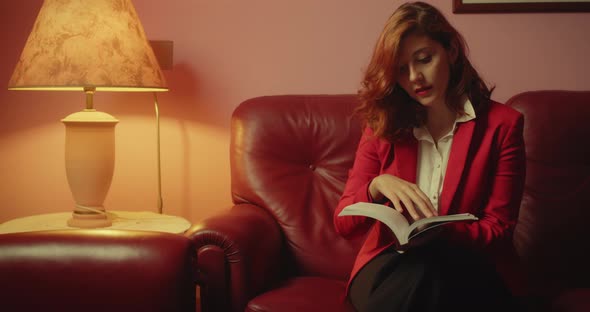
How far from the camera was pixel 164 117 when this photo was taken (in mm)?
2299

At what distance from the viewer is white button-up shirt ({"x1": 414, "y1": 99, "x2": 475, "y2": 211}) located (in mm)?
1507

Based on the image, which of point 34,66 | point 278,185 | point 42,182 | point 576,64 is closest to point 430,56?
point 278,185

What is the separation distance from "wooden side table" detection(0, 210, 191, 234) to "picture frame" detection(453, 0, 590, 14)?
1.24 m

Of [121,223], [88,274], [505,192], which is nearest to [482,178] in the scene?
[505,192]

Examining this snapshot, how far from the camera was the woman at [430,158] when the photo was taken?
1.29m

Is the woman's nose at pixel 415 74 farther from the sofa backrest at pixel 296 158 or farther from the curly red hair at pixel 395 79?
the sofa backrest at pixel 296 158

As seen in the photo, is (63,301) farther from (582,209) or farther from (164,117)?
(582,209)

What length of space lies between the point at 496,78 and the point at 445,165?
0.80 m

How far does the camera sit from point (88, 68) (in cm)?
170

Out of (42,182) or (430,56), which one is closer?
(430,56)

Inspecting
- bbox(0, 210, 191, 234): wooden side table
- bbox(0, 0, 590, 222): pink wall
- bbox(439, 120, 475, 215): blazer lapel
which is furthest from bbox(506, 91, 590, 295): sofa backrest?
bbox(0, 210, 191, 234): wooden side table

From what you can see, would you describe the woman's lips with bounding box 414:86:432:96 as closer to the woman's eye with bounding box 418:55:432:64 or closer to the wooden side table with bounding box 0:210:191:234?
the woman's eye with bounding box 418:55:432:64

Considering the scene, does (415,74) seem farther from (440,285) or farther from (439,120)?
(440,285)

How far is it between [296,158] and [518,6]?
0.98m
